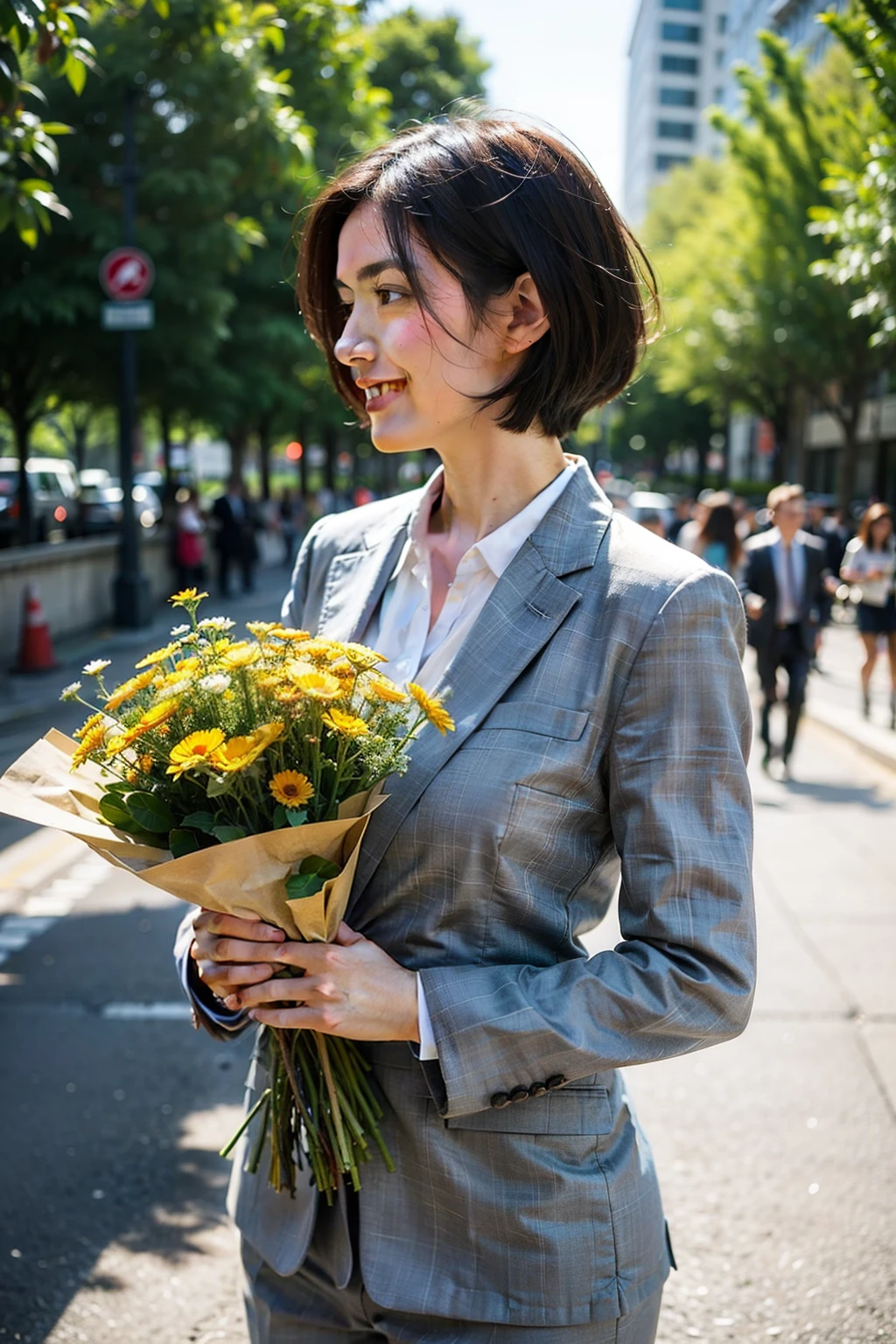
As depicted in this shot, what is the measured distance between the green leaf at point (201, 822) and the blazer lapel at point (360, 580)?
606mm

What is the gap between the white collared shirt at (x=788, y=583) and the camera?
9.62 metres

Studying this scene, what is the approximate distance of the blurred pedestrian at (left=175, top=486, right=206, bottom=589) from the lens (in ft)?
66.4

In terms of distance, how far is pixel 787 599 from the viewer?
31.6ft

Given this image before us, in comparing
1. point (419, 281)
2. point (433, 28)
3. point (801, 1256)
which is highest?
point (433, 28)

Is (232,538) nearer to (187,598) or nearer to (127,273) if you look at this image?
(127,273)

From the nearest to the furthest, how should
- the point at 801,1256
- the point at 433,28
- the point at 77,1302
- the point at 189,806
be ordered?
the point at 189,806 < the point at 77,1302 < the point at 801,1256 < the point at 433,28

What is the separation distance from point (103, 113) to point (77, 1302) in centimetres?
1483

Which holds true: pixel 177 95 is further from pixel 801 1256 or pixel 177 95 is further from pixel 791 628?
pixel 801 1256

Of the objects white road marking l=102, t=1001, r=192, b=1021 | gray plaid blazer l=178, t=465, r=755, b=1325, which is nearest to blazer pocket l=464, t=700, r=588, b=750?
gray plaid blazer l=178, t=465, r=755, b=1325

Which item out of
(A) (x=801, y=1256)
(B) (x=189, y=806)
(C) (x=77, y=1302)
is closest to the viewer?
(B) (x=189, y=806)

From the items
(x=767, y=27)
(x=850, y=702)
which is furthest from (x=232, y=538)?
(x=767, y=27)

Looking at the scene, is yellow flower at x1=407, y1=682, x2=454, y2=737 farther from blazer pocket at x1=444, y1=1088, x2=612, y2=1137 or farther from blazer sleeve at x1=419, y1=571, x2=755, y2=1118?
blazer pocket at x1=444, y1=1088, x2=612, y2=1137

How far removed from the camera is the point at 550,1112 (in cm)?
175

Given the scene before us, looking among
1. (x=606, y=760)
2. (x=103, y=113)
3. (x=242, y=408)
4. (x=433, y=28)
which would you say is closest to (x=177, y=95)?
(x=103, y=113)
